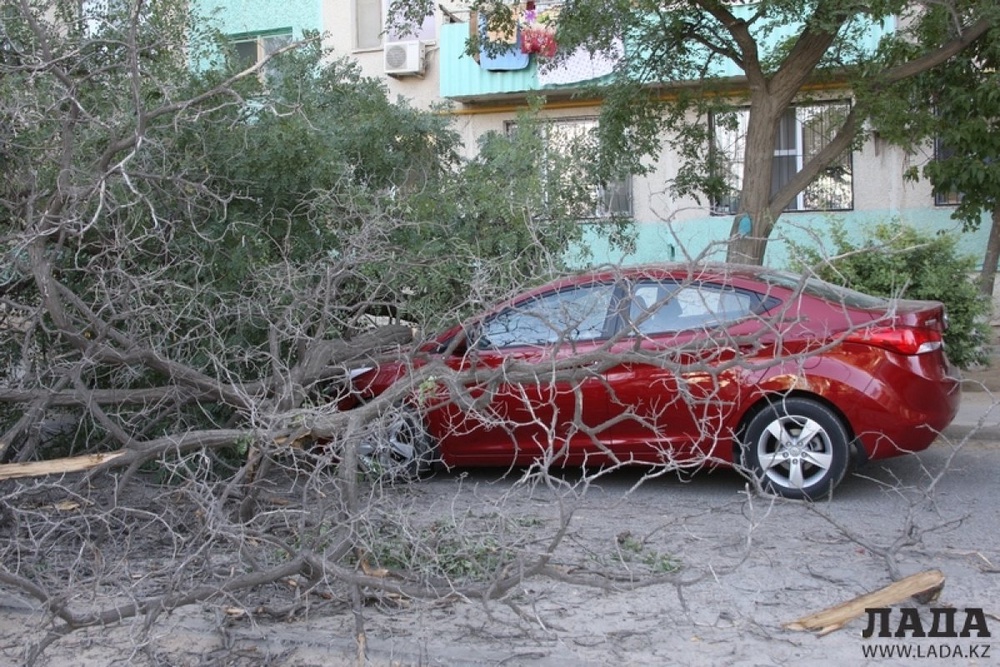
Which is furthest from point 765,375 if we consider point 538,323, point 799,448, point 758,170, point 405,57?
point 405,57

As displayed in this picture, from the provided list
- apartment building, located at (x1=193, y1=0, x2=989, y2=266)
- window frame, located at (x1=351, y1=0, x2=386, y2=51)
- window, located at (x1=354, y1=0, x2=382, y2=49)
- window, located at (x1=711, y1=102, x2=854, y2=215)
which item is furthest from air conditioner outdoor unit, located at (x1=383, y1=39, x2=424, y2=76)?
window, located at (x1=711, y1=102, x2=854, y2=215)

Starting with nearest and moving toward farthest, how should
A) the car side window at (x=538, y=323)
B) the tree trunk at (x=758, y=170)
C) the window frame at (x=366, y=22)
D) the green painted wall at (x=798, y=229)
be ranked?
the car side window at (x=538, y=323), the tree trunk at (x=758, y=170), the green painted wall at (x=798, y=229), the window frame at (x=366, y=22)

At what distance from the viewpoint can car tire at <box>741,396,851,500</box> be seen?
6.77 metres

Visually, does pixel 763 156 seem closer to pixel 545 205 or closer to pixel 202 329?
pixel 545 205

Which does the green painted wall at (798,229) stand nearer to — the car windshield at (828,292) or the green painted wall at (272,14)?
the green painted wall at (272,14)

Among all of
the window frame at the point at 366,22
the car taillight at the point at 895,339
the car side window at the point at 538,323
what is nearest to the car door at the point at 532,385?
the car side window at the point at 538,323

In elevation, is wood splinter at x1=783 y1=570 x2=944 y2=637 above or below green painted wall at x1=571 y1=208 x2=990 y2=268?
below

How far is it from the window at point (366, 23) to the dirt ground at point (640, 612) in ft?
48.9

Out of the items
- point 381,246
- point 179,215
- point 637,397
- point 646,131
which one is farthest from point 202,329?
point 646,131

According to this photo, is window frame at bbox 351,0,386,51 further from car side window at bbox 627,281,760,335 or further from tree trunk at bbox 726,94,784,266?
car side window at bbox 627,281,760,335

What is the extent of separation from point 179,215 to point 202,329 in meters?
0.93

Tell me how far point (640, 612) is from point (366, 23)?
1661cm

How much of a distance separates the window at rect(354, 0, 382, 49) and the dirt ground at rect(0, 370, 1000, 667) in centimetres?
1491

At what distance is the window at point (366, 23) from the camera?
19.5 metres
